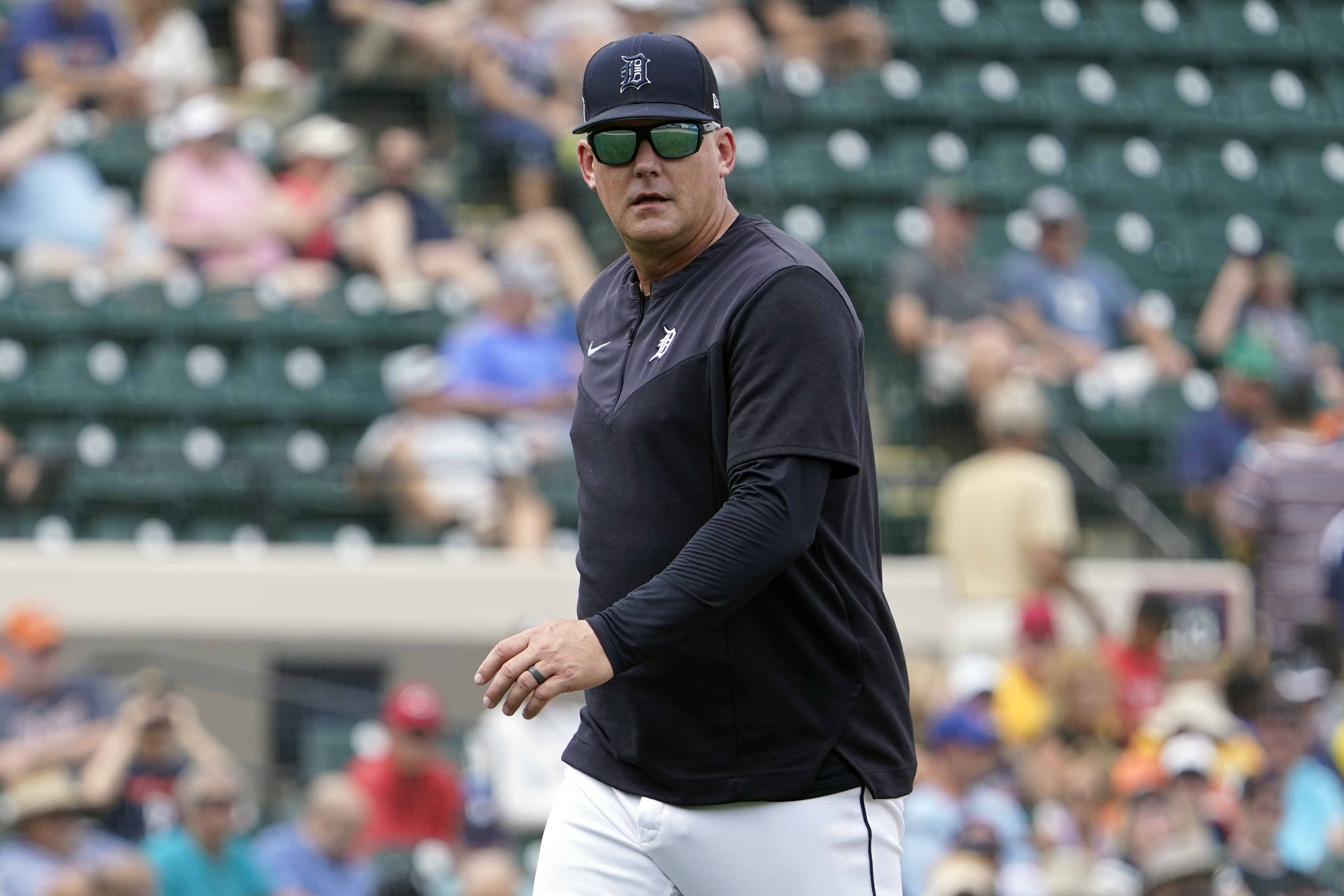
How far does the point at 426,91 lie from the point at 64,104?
1.88 meters

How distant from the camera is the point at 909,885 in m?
6.83

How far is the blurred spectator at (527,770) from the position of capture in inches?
282

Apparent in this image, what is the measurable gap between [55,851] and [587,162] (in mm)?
4247

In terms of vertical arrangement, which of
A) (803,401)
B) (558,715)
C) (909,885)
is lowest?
(909,885)

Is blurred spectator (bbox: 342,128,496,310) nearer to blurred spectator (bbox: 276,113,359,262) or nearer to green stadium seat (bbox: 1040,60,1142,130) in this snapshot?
blurred spectator (bbox: 276,113,359,262)

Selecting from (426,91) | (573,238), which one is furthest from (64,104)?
(573,238)

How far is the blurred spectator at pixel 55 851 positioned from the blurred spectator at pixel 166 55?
4.45 metres

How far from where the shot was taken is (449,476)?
331 inches

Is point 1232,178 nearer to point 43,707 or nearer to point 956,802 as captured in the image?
point 956,802

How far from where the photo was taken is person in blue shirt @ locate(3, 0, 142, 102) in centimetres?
977

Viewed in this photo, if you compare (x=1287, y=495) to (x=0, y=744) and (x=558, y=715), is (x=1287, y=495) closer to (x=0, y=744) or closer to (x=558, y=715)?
(x=558, y=715)

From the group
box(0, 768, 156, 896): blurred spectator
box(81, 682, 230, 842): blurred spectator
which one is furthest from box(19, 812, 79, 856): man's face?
box(81, 682, 230, 842): blurred spectator

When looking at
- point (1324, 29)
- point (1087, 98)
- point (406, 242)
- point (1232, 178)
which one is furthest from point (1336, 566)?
point (1324, 29)

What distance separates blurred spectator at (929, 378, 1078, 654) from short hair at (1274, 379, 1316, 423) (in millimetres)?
1060
